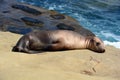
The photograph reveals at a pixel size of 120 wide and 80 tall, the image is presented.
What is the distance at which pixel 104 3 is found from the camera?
801 inches

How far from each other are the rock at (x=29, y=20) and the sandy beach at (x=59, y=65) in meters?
3.60

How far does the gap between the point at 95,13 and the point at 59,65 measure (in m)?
12.3

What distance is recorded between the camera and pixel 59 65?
5848mm

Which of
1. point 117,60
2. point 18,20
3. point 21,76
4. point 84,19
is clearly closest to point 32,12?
point 18,20

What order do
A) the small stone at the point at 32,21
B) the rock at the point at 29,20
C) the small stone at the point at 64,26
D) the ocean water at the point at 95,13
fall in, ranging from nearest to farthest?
the rock at the point at 29,20, the small stone at the point at 32,21, the small stone at the point at 64,26, the ocean water at the point at 95,13

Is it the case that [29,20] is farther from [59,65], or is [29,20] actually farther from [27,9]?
[59,65]

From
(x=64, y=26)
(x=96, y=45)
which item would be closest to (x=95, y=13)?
(x=64, y=26)

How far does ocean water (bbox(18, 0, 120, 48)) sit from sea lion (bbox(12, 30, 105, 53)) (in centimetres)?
629

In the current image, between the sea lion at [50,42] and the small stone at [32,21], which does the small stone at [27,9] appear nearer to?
the small stone at [32,21]

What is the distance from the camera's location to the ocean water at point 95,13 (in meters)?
15.1

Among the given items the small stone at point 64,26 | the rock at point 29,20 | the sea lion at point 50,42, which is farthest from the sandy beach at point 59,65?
the small stone at point 64,26

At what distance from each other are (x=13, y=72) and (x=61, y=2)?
14554 mm

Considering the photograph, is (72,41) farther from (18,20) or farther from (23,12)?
(23,12)

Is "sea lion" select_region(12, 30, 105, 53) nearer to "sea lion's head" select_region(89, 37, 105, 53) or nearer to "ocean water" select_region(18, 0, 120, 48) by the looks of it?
"sea lion's head" select_region(89, 37, 105, 53)
